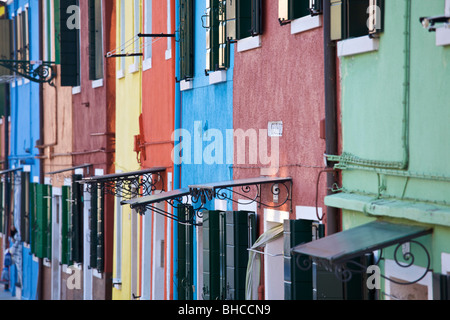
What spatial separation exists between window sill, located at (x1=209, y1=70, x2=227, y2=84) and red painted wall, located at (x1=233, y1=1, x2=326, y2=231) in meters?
0.40

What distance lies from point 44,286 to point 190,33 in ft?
40.4

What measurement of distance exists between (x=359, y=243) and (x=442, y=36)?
5.35 ft

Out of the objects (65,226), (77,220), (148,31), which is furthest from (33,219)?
(148,31)

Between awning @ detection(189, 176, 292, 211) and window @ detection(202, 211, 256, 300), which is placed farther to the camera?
window @ detection(202, 211, 256, 300)

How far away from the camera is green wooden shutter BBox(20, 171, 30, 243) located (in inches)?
1043

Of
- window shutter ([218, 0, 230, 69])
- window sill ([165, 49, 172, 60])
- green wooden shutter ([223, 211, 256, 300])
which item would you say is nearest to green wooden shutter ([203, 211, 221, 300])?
green wooden shutter ([223, 211, 256, 300])

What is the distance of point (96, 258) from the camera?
63.3 feet

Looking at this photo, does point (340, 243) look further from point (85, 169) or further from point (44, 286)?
point (44, 286)

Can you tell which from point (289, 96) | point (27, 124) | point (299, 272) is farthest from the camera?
point (27, 124)

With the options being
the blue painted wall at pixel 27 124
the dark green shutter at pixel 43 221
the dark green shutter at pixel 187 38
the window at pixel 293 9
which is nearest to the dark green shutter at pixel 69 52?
the dark green shutter at pixel 43 221

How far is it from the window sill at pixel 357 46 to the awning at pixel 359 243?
1.47 meters

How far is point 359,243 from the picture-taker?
25.8ft

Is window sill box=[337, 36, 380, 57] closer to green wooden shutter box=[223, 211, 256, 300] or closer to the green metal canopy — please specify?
the green metal canopy

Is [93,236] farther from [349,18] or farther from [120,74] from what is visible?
[349,18]
